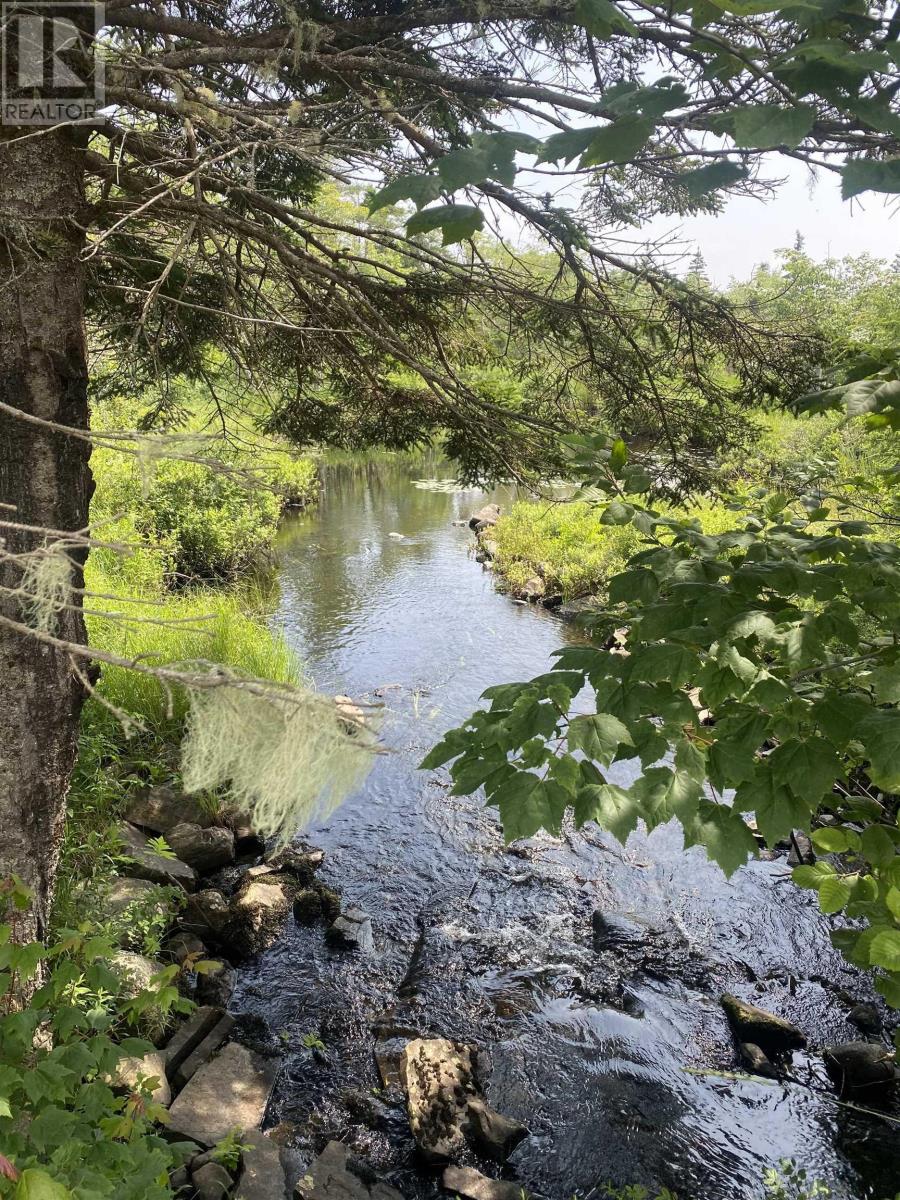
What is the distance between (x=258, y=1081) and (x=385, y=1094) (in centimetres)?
68

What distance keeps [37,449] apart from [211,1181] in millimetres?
3127

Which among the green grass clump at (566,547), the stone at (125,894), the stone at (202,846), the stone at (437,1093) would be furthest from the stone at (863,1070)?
the green grass clump at (566,547)

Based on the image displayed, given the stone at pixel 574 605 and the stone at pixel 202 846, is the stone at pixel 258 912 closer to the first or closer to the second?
the stone at pixel 202 846

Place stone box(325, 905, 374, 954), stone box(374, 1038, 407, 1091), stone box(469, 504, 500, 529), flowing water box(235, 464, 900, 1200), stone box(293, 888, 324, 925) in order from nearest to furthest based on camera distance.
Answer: flowing water box(235, 464, 900, 1200) < stone box(374, 1038, 407, 1091) < stone box(325, 905, 374, 954) < stone box(293, 888, 324, 925) < stone box(469, 504, 500, 529)

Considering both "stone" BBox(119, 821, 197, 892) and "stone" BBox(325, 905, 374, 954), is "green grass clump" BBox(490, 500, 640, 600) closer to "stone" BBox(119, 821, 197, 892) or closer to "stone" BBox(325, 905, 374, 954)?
"stone" BBox(325, 905, 374, 954)

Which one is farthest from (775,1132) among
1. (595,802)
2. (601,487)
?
(601,487)

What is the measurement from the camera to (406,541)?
1678 cm

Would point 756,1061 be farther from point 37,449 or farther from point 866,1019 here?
point 37,449

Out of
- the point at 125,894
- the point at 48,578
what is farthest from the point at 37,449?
the point at 125,894

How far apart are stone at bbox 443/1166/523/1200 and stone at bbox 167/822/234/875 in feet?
9.32

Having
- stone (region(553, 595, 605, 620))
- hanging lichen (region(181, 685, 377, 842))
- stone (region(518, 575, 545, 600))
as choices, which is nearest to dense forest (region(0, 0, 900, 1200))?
hanging lichen (region(181, 685, 377, 842))

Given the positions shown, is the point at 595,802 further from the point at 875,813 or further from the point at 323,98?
the point at 323,98

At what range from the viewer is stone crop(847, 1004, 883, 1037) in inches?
174

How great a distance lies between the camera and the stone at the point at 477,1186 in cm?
338
